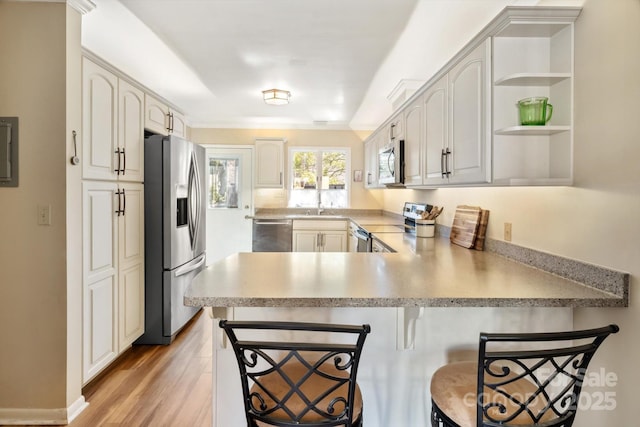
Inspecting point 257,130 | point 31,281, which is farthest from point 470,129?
point 257,130

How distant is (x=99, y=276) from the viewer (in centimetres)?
232

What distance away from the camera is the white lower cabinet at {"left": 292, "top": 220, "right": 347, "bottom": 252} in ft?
16.0

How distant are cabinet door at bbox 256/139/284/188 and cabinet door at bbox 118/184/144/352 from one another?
7.99 ft

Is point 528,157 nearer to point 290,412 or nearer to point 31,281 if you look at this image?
point 290,412

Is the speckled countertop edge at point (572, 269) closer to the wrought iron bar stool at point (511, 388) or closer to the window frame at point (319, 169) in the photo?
the wrought iron bar stool at point (511, 388)

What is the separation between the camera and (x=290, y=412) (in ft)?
3.27

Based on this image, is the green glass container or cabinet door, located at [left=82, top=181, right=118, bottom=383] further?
cabinet door, located at [left=82, top=181, right=118, bottom=383]

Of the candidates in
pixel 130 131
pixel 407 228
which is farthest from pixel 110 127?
pixel 407 228

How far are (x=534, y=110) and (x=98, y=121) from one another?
2.52 meters

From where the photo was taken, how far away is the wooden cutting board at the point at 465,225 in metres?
2.34

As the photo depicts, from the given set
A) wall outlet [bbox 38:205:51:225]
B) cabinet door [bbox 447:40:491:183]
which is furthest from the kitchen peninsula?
wall outlet [bbox 38:205:51:225]

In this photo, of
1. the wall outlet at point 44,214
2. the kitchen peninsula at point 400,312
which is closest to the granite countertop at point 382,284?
the kitchen peninsula at point 400,312

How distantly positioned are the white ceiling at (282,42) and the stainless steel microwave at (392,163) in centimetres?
64

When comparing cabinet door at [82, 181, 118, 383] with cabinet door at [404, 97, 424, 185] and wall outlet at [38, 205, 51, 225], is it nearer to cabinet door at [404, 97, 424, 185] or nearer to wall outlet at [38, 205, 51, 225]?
wall outlet at [38, 205, 51, 225]
